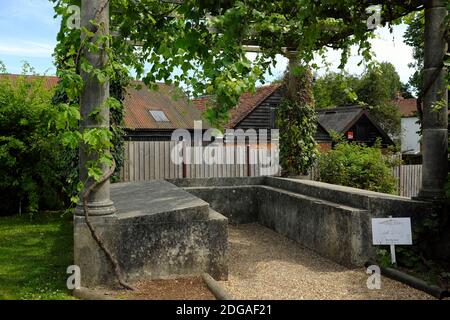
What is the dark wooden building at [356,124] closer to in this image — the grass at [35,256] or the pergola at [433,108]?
the grass at [35,256]

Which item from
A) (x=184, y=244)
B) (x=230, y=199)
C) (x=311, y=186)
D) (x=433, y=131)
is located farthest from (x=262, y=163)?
(x=184, y=244)

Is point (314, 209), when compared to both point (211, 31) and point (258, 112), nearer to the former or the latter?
point (211, 31)

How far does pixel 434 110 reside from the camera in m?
6.75

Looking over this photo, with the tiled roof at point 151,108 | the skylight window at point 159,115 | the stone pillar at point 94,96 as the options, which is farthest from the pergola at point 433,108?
the skylight window at point 159,115

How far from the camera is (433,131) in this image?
687 centimetres

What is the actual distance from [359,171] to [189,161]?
15.9 ft

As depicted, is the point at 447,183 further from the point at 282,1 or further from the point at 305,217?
the point at 282,1

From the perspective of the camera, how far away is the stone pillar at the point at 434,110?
22.3 ft

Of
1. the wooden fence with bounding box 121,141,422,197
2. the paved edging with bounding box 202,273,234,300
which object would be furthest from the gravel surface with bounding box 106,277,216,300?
the wooden fence with bounding box 121,141,422,197

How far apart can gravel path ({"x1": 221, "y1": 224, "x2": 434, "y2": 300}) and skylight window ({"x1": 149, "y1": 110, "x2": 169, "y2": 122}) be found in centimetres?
2274

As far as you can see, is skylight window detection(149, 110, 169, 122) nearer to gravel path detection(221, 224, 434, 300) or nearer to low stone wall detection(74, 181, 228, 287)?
gravel path detection(221, 224, 434, 300)

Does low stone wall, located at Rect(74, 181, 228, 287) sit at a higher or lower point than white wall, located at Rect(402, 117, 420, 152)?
lower

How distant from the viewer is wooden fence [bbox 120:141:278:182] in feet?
43.4

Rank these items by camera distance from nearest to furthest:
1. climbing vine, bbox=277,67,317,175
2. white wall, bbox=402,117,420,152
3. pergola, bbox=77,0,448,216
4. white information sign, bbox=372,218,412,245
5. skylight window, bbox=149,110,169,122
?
white information sign, bbox=372,218,412,245 → pergola, bbox=77,0,448,216 → climbing vine, bbox=277,67,317,175 → skylight window, bbox=149,110,169,122 → white wall, bbox=402,117,420,152
